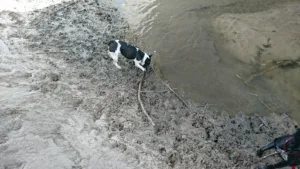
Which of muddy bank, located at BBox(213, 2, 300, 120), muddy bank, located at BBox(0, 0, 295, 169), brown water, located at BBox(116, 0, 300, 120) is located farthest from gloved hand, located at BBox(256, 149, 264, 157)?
muddy bank, located at BBox(213, 2, 300, 120)

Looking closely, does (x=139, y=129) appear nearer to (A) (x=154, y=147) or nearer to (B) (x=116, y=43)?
(A) (x=154, y=147)

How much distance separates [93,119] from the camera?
559 centimetres

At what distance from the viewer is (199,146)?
5.45m

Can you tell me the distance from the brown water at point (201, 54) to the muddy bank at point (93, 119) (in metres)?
0.52

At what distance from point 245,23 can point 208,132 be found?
507 cm

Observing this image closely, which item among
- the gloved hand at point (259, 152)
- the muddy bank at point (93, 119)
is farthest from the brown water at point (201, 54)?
the gloved hand at point (259, 152)

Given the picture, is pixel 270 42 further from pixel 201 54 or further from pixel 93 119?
pixel 93 119

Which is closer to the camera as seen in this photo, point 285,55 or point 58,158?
point 58,158

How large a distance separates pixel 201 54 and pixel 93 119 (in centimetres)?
419

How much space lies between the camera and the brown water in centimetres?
677

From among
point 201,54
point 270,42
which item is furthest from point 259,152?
point 270,42

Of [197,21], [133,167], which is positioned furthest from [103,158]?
[197,21]

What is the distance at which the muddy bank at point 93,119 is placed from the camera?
193 inches

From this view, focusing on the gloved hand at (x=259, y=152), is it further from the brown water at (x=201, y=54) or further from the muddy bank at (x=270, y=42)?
the muddy bank at (x=270, y=42)
